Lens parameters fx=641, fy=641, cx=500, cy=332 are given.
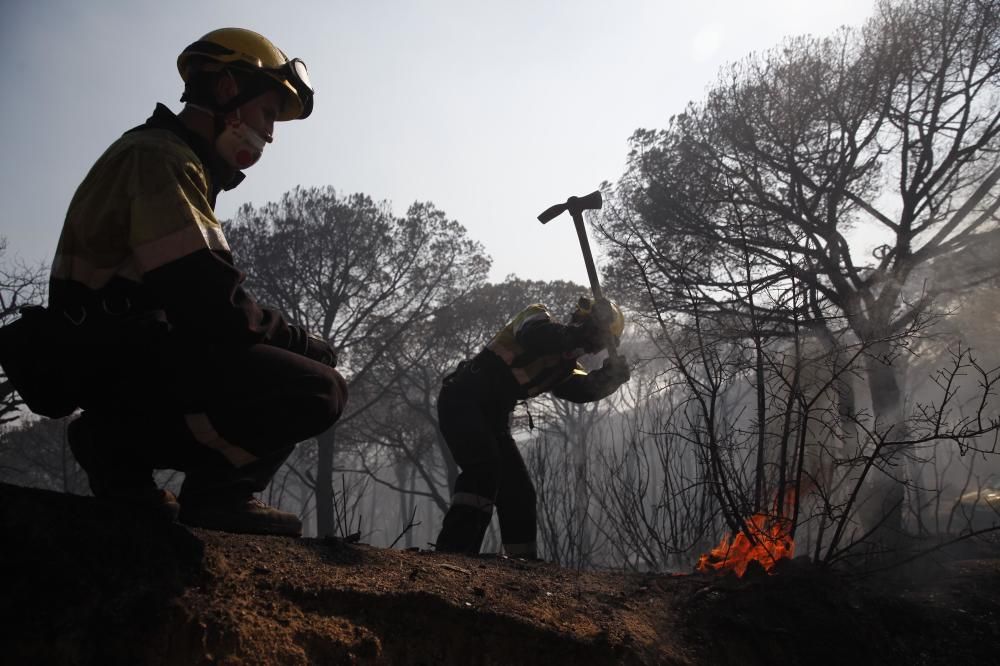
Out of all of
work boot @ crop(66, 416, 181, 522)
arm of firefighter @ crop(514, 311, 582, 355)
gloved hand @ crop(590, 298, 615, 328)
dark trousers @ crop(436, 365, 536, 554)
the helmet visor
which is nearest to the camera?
work boot @ crop(66, 416, 181, 522)

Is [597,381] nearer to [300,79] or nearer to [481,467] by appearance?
[481,467]

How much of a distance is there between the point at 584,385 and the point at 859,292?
5.45 m

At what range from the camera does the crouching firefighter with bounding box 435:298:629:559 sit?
3.64m

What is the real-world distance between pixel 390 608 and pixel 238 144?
4.98 ft

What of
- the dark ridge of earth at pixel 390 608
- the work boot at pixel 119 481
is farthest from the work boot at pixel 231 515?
the work boot at pixel 119 481

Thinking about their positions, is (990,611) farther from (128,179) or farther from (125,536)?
(128,179)

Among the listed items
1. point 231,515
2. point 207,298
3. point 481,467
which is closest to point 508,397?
point 481,467

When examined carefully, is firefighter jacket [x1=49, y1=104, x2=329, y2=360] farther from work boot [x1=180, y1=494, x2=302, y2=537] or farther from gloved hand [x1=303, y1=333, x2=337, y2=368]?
work boot [x1=180, y1=494, x2=302, y2=537]

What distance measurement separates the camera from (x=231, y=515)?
2.10 metres

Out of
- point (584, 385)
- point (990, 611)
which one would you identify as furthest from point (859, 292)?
point (990, 611)

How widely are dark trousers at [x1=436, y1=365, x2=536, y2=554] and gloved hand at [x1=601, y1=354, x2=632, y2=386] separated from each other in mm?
794

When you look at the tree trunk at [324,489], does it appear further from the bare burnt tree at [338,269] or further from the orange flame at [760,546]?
the orange flame at [760,546]

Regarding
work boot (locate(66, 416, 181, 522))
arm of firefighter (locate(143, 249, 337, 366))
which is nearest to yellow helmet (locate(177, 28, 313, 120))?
arm of firefighter (locate(143, 249, 337, 366))

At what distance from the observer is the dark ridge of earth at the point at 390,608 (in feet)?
4.47
